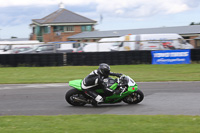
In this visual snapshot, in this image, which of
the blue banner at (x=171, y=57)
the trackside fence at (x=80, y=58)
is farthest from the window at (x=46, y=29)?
the blue banner at (x=171, y=57)

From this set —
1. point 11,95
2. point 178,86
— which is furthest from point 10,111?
point 178,86

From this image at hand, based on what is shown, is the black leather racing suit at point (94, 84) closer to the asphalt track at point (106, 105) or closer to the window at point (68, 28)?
the asphalt track at point (106, 105)

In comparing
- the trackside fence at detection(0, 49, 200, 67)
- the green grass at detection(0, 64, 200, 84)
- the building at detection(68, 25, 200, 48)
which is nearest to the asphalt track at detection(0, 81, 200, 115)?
the green grass at detection(0, 64, 200, 84)

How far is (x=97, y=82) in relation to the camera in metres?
9.73

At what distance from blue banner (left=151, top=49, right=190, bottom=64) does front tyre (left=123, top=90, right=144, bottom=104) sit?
12.9 meters

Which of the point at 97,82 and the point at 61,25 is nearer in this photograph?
the point at 97,82

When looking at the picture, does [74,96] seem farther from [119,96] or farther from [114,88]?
[119,96]

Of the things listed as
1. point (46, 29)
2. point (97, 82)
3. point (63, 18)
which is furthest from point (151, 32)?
point (97, 82)

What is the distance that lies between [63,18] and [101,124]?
173 ft

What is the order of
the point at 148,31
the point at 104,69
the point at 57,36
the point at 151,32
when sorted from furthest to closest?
the point at 57,36, the point at 148,31, the point at 151,32, the point at 104,69

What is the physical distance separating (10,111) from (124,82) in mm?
3321

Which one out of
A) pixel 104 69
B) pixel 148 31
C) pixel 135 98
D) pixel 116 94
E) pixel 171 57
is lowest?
pixel 135 98

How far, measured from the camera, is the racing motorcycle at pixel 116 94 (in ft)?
32.0

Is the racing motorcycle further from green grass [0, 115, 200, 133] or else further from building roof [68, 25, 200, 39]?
building roof [68, 25, 200, 39]
